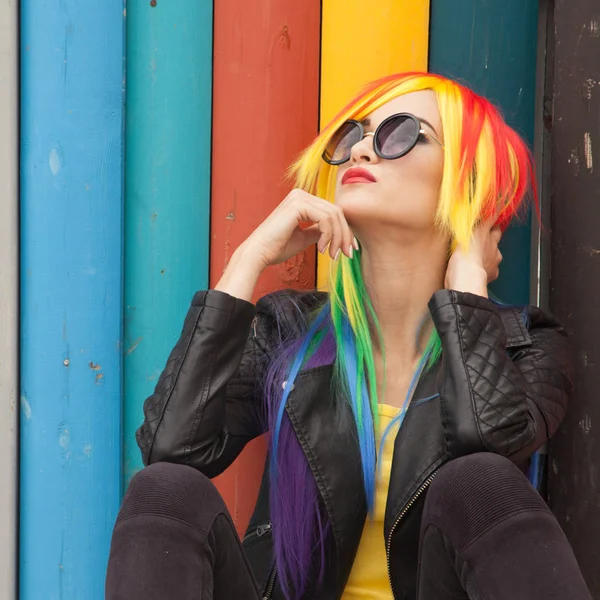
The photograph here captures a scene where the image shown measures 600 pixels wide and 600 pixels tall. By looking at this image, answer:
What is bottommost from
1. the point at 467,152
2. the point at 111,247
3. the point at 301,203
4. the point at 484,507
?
the point at 484,507

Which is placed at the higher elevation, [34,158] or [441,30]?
[441,30]

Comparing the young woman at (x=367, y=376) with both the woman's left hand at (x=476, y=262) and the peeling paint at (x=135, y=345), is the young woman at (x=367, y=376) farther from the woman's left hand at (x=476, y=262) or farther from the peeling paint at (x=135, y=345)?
the peeling paint at (x=135, y=345)

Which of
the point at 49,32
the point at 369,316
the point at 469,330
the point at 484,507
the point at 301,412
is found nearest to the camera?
the point at 484,507

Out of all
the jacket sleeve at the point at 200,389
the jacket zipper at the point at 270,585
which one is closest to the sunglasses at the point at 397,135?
the jacket sleeve at the point at 200,389

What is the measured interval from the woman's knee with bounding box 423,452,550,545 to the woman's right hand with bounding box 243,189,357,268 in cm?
54

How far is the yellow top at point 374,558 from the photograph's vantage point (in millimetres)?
1643

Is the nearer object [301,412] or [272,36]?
[301,412]

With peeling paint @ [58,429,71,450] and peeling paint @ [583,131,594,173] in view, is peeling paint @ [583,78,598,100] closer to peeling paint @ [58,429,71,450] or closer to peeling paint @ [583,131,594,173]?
peeling paint @ [583,131,594,173]

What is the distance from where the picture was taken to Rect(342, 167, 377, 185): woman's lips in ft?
5.43

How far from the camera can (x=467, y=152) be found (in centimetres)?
167

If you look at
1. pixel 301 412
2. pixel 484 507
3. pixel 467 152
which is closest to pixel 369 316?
pixel 301 412

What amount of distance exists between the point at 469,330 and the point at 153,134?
3.18ft

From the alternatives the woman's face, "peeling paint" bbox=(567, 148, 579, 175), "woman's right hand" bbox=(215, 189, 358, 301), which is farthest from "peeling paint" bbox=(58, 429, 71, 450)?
"peeling paint" bbox=(567, 148, 579, 175)

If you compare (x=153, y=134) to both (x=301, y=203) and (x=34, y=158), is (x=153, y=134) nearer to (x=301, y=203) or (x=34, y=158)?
(x=34, y=158)
